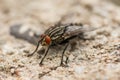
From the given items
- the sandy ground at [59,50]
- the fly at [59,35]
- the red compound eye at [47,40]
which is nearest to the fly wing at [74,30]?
the fly at [59,35]

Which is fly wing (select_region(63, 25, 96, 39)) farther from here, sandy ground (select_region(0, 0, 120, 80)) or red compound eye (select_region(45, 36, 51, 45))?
red compound eye (select_region(45, 36, 51, 45))

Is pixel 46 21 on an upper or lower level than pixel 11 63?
upper

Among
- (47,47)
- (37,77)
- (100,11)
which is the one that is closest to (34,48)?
(47,47)

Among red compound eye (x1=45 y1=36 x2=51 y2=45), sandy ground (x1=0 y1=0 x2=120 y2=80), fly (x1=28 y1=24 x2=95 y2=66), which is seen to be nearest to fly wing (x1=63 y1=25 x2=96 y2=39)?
fly (x1=28 y1=24 x2=95 y2=66)

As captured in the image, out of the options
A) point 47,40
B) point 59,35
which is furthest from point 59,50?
point 47,40

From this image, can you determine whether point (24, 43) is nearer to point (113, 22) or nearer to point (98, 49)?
point (98, 49)

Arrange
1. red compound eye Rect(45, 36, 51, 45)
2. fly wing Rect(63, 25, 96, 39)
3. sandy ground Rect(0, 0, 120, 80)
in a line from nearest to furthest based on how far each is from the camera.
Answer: sandy ground Rect(0, 0, 120, 80)
red compound eye Rect(45, 36, 51, 45)
fly wing Rect(63, 25, 96, 39)

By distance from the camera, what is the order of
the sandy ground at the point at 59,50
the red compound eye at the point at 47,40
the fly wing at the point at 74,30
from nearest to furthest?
the sandy ground at the point at 59,50 < the red compound eye at the point at 47,40 < the fly wing at the point at 74,30

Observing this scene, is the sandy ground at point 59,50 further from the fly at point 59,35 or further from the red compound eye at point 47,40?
the red compound eye at point 47,40
